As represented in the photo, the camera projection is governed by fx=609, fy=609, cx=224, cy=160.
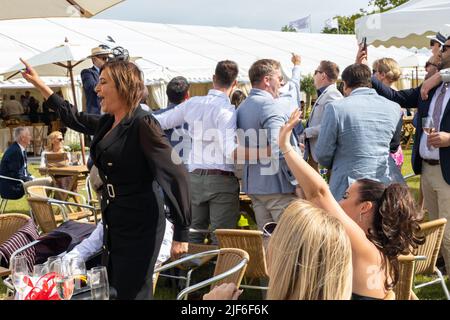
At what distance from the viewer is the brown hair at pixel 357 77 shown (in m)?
4.54

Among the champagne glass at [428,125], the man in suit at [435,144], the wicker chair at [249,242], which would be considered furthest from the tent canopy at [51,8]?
the champagne glass at [428,125]

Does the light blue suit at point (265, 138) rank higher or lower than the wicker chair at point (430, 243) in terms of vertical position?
higher

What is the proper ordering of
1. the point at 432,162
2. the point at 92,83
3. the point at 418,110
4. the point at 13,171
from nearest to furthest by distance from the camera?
the point at 432,162, the point at 418,110, the point at 92,83, the point at 13,171

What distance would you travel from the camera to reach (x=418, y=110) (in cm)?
524

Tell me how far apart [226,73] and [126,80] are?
6.30 ft

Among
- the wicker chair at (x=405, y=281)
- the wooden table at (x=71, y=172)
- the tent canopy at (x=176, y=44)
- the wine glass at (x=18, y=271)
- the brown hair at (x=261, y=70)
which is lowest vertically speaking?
the wooden table at (x=71, y=172)

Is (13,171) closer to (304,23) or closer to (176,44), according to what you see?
(176,44)

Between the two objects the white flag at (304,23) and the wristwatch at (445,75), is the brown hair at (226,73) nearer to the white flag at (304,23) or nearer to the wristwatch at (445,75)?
the wristwatch at (445,75)

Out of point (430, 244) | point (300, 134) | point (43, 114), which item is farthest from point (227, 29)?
point (430, 244)

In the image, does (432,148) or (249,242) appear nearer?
(249,242)

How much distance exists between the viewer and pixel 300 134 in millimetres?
6090

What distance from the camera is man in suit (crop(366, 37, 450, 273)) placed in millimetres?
4832

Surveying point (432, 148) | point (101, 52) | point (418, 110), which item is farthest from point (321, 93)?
point (101, 52)

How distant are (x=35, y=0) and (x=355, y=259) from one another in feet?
10.2
